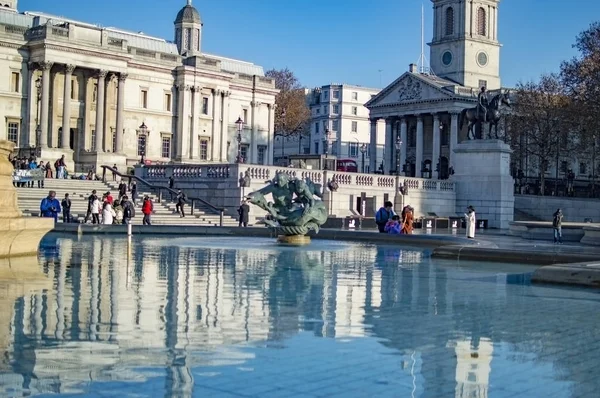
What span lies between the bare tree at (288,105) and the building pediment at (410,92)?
397 inches

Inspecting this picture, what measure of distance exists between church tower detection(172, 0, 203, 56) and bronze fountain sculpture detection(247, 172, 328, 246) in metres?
64.8

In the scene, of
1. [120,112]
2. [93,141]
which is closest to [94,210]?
[93,141]

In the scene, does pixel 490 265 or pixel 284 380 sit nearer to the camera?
pixel 284 380

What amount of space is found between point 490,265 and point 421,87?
86843 millimetres

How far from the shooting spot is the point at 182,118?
77.8m

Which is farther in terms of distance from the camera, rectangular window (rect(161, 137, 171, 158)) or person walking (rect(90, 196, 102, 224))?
rectangular window (rect(161, 137, 171, 158))

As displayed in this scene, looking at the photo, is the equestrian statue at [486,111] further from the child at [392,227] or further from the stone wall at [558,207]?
the child at [392,227]

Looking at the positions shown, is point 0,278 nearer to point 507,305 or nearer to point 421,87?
point 507,305

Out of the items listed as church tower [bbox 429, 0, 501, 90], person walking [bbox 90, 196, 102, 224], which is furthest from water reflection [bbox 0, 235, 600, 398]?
church tower [bbox 429, 0, 501, 90]

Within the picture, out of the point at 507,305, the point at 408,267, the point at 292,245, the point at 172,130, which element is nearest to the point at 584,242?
the point at 292,245

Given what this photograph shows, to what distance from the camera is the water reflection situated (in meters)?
6.96

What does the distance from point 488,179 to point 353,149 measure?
8869cm

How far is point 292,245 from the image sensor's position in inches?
986

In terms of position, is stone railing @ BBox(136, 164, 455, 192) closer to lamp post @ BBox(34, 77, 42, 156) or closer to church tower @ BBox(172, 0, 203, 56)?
lamp post @ BBox(34, 77, 42, 156)
